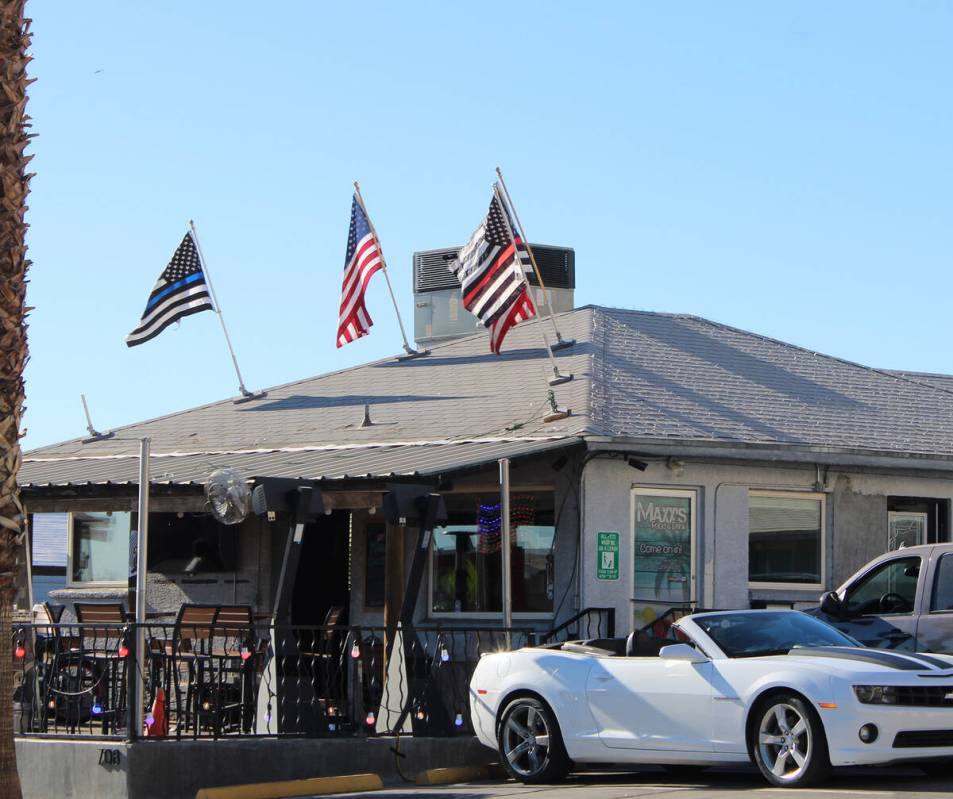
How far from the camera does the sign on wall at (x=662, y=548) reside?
16.9m

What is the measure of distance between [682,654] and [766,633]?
29.9 inches

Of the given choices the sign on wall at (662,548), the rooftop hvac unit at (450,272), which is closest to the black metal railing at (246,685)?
the sign on wall at (662,548)

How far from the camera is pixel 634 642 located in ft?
41.4

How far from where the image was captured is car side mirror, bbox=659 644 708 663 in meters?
12.0

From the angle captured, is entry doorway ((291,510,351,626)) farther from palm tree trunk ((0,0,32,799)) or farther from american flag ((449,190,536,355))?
palm tree trunk ((0,0,32,799))

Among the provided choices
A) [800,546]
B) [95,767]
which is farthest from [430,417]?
[95,767]

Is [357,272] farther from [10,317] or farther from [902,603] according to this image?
[10,317]

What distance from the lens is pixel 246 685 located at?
13.6 metres

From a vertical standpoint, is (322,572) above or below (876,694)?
above

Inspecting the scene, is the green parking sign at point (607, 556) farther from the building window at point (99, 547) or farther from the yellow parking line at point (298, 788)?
the building window at point (99, 547)

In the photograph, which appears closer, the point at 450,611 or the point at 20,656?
the point at 20,656

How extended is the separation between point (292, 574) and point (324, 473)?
1.96 m

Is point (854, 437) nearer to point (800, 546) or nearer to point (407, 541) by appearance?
point (800, 546)

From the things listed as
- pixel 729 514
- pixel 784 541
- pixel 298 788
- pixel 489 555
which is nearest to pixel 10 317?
pixel 298 788
